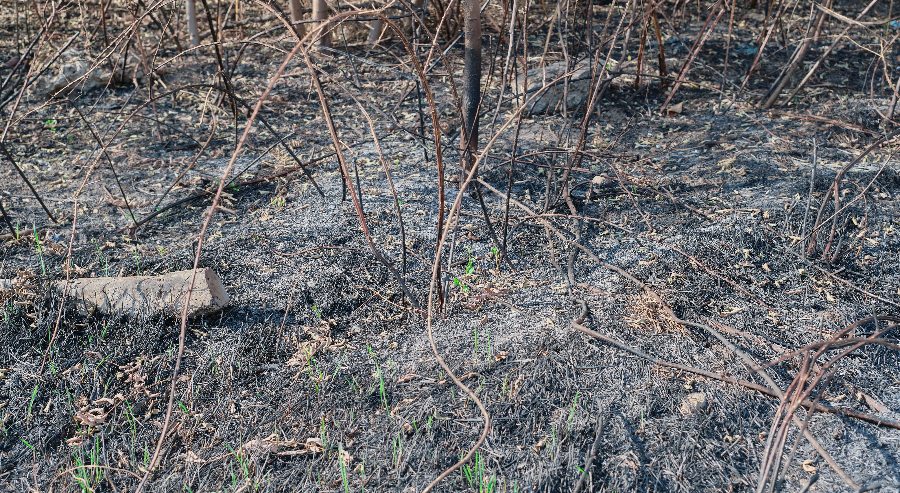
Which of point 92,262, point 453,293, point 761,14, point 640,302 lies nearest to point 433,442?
point 453,293

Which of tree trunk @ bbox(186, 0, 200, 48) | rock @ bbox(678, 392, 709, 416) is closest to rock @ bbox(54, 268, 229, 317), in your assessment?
rock @ bbox(678, 392, 709, 416)

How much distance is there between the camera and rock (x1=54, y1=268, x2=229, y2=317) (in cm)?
269

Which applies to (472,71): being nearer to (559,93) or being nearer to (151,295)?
(559,93)

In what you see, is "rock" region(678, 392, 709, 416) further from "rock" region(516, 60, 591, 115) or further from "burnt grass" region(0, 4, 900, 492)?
"rock" region(516, 60, 591, 115)

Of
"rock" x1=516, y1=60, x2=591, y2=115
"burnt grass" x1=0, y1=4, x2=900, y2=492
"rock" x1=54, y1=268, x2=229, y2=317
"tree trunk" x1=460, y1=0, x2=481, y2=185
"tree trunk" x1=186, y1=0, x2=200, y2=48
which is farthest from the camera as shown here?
"tree trunk" x1=186, y1=0, x2=200, y2=48

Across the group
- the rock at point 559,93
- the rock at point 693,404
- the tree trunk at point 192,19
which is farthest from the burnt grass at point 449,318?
the tree trunk at point 192,19

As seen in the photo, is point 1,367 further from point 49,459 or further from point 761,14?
point 761,14

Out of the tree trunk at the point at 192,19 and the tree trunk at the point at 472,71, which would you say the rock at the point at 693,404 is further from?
the tree trunk at the point at 192,19

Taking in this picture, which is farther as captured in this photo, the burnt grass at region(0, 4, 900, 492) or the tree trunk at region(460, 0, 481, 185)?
the tree trunk at region(460, 0, 481, 185)

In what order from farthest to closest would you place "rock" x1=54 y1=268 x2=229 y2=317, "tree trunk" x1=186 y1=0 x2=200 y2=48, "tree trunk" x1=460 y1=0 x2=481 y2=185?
1. "tree trunk" x1=186 y1=0 x2=200 y2=48
2. "tree trunk" x1=460 y1=0 x2=481 y2=185
3. "rock" x1=54 y1=268 x2=229 y2=317

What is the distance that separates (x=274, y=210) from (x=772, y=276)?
202 cm

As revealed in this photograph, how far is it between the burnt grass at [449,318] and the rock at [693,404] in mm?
16

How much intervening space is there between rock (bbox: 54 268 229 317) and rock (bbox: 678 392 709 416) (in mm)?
1537

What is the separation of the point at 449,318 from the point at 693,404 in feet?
2.75
